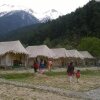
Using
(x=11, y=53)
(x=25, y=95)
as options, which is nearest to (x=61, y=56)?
(x=11, y=53)

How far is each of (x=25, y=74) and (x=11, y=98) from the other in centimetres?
2270

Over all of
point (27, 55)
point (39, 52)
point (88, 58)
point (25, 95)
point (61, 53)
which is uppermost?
point (61, 53)

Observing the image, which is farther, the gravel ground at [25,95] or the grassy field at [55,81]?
the grassy field at [55,81]

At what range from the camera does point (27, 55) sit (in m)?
68.1

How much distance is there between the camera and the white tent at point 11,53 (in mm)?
64812

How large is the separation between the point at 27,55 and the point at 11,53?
3.47 metres

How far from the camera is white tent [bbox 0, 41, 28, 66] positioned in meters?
64.8

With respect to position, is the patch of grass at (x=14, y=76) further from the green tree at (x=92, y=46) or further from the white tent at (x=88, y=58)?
Answer: the green tree at (x=92, y=46)

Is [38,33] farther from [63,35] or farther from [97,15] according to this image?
[97,15]

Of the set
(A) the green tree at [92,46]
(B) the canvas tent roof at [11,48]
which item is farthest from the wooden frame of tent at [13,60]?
(A) the green tree at [92,46]

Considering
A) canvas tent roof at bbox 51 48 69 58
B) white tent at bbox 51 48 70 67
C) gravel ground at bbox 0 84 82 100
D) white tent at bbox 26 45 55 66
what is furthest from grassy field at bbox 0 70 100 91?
white tent at bbox 51 48 70 67

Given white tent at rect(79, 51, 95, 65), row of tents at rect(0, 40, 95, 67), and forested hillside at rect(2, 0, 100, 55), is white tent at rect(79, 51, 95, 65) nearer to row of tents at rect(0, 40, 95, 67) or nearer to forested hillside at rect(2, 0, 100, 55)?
row of tents at rect(0, 40, 95, 67)

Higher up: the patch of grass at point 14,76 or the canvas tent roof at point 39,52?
the canvas tent roof at point 39,52

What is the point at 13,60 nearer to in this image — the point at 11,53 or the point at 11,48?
the point at 11,53
